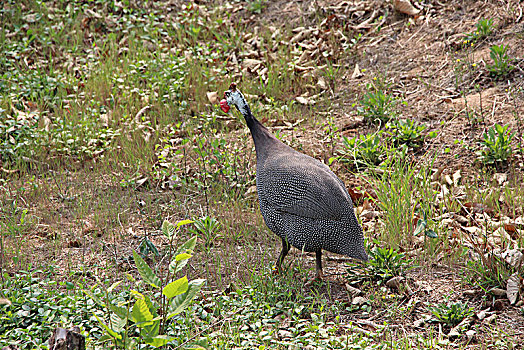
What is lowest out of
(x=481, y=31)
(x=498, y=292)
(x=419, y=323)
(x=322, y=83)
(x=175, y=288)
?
(x=419, y=323)

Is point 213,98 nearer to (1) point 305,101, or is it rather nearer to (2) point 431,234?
(1) point 305,101

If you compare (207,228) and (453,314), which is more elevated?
(207,228)

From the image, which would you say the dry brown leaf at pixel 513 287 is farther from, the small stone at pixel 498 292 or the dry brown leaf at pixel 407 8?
the dry brown leaf at pixel 407 8

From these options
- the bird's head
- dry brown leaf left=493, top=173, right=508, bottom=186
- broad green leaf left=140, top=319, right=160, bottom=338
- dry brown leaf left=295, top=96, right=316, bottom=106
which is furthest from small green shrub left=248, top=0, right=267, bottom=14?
broad green leaf left=140, top=319, right=160, bottom=338

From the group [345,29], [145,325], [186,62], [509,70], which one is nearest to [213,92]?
[186,62]

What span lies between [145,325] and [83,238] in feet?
7.14

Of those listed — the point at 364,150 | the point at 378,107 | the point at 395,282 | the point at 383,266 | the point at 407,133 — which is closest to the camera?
the point at 395,282

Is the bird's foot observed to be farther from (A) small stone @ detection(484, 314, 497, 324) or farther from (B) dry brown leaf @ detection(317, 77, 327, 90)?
(B) dry brown leaf @ detection(317, 77, 327, 90)

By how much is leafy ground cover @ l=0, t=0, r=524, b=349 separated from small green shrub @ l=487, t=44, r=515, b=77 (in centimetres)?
2

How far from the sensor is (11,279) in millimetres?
3961

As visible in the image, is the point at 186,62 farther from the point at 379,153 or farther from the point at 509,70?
the point at 509,70

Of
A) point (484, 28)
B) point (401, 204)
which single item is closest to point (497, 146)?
point (401, 204)

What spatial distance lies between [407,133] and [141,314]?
11.2 feet

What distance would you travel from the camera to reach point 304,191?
3842mm
